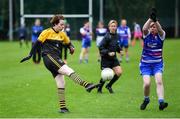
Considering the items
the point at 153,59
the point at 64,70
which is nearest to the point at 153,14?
the point at 153,59

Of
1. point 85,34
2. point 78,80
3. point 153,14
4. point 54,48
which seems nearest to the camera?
point 78,80

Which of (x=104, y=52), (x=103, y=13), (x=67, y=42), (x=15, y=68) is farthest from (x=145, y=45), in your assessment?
(x=103, y=13)

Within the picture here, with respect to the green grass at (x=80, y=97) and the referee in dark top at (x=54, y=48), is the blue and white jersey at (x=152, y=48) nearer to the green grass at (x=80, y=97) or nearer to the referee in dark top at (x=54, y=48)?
the green grass at (x=80, y=97)

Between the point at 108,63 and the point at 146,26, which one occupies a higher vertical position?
the point at 146,26

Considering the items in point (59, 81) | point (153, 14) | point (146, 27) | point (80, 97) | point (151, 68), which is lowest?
point (80, 97)

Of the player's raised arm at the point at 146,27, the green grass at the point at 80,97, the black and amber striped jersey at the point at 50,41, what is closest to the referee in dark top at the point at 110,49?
the green grass at the point at 80,97

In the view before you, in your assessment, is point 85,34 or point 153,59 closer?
point 153,59

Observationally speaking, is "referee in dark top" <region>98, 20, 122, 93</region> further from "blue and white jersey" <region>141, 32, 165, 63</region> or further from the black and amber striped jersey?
the black and amber striped jersey

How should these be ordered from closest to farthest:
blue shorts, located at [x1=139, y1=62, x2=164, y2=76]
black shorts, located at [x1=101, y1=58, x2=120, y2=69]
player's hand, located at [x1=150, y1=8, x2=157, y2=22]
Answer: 1. player's hand, located at [x1=150, y1=8, x2=157, y2=22]
2. blue shorts, located at [x1=139, y1=62, x2=164, y2=76]
3. black shorts, located at [x1=101, y1=58, x2=120, y2=69]

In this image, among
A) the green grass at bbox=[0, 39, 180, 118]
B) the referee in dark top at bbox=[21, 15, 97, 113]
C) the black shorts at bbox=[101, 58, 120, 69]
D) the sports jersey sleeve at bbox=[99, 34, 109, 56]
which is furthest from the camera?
the black shorts at bbox=[101, 58, 120, 69]

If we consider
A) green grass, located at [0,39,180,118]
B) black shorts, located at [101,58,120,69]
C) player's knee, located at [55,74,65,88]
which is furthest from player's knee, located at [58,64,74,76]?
black shorts, located at [101,58,120,69]

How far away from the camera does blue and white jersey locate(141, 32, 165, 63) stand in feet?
45.6

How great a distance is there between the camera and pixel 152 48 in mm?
13953

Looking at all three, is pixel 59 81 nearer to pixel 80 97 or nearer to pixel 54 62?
pixel 54 62
